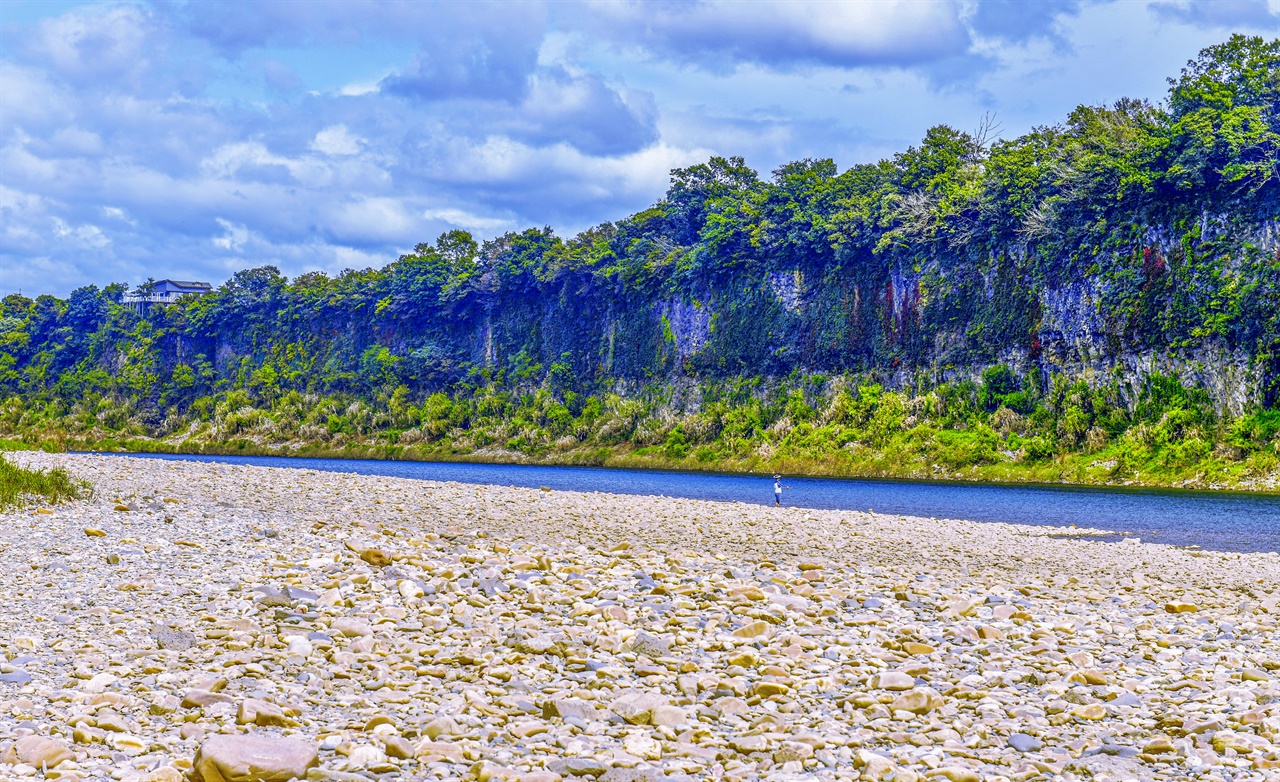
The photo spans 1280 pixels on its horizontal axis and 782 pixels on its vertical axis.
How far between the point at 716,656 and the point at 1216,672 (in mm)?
4889

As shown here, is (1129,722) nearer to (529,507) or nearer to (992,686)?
(992,686)

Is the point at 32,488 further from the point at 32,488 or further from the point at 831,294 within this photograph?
the point at 831,294

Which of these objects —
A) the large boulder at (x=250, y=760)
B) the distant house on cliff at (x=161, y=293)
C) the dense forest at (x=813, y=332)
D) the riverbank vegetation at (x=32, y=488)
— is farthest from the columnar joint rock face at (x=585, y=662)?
the distant house on cliff at (x=161, y=293)

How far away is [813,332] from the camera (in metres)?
86.4

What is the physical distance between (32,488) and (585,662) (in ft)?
49.5

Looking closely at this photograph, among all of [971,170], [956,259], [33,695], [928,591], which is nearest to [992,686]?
[928,591]

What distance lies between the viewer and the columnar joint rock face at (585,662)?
703 cm

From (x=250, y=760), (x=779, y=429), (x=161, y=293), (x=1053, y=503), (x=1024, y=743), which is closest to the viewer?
(x=250, y=760)

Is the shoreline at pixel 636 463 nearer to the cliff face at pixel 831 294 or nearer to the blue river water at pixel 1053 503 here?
the blue river water at pixel 1053 503

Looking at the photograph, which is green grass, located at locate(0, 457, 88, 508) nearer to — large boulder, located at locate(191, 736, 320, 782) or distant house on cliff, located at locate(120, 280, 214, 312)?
large boulder, located at locate(191, 736, 320, 782)

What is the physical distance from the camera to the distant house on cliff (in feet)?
479

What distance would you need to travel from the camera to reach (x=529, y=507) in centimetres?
2439

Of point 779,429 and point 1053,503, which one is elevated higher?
point 779,429

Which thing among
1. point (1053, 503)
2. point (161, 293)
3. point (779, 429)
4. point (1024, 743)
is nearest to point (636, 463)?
point (779, 429)
